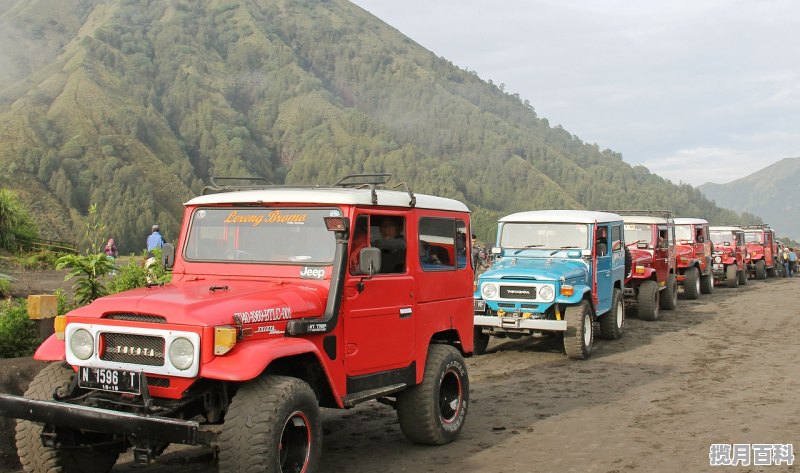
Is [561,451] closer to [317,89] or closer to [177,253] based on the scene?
[177,253]

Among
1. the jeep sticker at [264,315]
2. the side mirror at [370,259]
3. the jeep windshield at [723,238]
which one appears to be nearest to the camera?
the jeep sticker at [264,315]

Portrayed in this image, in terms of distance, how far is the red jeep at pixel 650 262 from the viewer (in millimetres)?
16984

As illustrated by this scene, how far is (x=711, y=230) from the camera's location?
27688mm

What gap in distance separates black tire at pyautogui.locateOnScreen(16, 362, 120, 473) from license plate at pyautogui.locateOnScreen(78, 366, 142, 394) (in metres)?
0.22

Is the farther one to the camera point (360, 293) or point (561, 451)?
point (561, 451)

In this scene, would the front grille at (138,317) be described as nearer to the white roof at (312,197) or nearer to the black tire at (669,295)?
the white roof at (312,197)

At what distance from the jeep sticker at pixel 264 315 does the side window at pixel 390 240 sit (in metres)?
1.24

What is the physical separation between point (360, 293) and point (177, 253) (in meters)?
1.72

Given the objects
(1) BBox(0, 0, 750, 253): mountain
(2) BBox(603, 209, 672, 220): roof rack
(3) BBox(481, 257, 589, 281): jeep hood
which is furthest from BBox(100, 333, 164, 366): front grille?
(1) BBox(0, 0, 750, 253): mountain

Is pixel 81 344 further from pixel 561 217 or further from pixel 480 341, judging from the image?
pixel 561 217

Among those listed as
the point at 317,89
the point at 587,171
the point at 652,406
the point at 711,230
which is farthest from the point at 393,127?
the point at 652,406

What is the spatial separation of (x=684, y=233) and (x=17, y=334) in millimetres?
18734

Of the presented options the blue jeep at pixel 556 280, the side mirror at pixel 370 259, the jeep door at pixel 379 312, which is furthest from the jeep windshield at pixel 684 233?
the side mirror at pixel 370 259

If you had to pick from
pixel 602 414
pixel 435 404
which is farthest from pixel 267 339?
pixel 602 414
